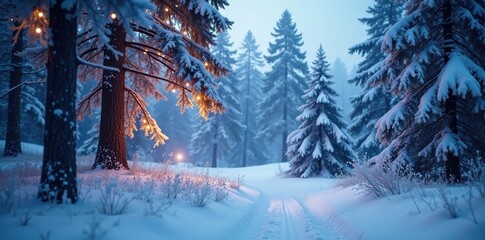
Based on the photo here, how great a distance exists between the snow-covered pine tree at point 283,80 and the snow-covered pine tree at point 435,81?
2228 cm

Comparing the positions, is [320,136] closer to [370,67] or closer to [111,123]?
[370,67]

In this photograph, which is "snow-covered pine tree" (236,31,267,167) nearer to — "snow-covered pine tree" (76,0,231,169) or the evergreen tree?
"snow-covered pine tree" (76,0,231,169)

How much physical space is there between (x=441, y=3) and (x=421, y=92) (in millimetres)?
2811

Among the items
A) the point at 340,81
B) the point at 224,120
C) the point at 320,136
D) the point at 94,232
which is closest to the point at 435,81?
the point at 94,232

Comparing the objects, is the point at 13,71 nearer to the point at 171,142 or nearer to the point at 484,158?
the point at 484,158

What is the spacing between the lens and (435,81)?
8711mm

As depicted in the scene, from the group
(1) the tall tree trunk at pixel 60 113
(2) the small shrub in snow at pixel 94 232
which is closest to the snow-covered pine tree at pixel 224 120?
(1) the tall tree trunk at pixel 60 113

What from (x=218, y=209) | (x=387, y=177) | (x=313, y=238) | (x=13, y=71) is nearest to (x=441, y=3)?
(x=387, y=177)

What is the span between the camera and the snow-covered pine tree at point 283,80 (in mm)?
32156

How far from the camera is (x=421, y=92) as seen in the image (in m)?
8.90

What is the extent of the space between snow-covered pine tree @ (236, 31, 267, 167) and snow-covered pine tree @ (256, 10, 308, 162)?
5.70 m

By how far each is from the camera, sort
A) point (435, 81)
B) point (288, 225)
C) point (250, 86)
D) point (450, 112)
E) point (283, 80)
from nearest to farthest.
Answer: point (288, 225) → point (450, 112) → point (435, 81) → point (283, 80) → point (250, 86)

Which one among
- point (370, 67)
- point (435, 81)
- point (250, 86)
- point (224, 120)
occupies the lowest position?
point (435, 81)

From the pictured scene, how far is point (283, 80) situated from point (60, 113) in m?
29.1
